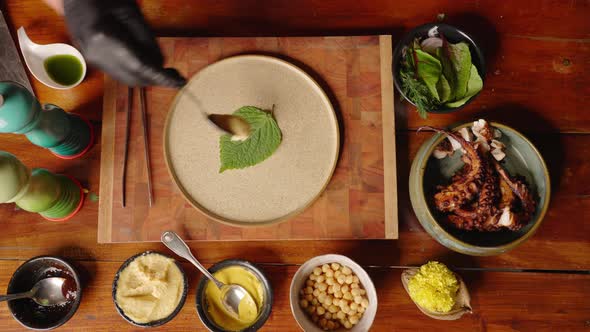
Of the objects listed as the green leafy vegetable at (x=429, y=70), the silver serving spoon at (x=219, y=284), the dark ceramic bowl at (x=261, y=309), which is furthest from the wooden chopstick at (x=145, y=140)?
the green leafy vegetable at (x=429, y=70)

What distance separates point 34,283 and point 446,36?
1.19 m

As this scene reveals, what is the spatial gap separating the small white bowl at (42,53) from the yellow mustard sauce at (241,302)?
2.06ft

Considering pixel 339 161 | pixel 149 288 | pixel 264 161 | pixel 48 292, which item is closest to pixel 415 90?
pixel 339 161

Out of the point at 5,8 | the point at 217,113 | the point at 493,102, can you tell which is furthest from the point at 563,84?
the point at 5,8

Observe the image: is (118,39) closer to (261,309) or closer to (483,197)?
(261,309)

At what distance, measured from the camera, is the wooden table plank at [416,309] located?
110 cm

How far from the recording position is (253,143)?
1062mm

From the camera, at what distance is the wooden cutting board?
107 cm

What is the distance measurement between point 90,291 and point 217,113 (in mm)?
552

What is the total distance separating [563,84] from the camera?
119cm

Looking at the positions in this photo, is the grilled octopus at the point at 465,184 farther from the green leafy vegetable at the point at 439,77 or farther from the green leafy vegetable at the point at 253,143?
the green leafy vegetable at the point at 253,143

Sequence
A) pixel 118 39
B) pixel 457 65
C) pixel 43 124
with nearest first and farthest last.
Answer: pixel 118 39
pixel 43 124
pixel 457 65

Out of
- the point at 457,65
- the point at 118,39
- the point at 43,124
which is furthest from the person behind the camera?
the point at 457,65

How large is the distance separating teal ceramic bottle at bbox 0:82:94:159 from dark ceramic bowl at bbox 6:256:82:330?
274 millimetres
